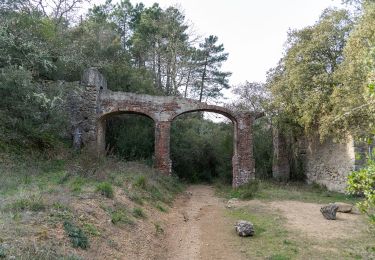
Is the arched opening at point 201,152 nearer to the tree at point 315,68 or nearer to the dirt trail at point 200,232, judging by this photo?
the tree at point 315,68

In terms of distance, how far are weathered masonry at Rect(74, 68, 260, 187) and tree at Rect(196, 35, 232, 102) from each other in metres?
14.4

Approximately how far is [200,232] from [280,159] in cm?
1162

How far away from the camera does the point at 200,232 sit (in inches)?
318

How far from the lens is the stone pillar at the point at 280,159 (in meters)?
18.5

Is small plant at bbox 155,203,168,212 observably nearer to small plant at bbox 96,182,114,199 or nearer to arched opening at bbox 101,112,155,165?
small plant at bbox 96,182,114,199

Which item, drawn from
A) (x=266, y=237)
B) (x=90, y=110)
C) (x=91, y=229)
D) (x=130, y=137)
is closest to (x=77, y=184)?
(x=91, y=229)

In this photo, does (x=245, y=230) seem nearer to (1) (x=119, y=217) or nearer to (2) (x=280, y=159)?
(1) (x=119, y=217)

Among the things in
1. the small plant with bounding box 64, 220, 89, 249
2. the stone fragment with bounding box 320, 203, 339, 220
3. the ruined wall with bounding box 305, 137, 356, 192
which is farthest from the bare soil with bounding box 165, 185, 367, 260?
the ruined wall with bounding box 305, 137, 356, 192

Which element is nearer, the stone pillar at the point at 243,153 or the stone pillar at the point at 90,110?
the stone pillar at the point at 90,110

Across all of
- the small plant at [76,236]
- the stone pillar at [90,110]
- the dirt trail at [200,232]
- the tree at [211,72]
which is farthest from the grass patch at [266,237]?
the tree at [211,72]

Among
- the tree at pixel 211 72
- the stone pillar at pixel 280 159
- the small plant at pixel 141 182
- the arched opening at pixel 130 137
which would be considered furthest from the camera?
the tree at pixel 211 72

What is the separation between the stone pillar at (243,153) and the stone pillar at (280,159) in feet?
10.5

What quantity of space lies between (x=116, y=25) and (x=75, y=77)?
13.2m

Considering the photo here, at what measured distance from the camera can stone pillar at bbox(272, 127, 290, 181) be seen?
18497 millimetres
